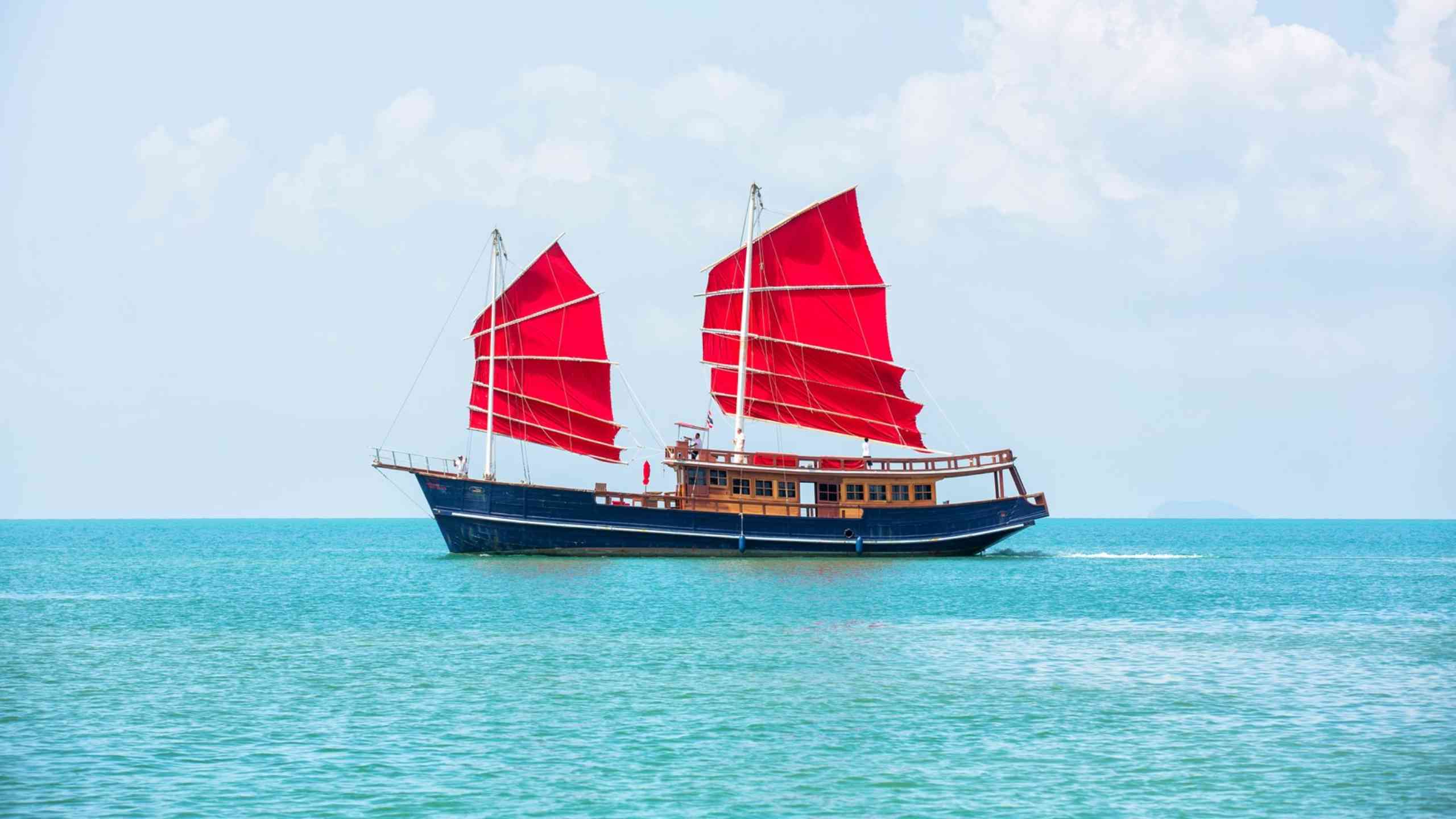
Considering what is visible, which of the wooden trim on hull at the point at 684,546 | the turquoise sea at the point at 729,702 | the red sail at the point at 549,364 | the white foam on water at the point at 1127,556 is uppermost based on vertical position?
the red sail at the point at 549,364

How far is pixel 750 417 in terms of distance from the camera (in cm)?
6341

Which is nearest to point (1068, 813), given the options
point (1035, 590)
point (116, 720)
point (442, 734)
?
point (442, 734)

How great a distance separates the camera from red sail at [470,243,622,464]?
60656 mm

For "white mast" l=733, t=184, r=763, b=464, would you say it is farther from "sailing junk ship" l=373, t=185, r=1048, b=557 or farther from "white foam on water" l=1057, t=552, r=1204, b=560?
"white foam on water" l=1057, t=552, r=1204, b=560

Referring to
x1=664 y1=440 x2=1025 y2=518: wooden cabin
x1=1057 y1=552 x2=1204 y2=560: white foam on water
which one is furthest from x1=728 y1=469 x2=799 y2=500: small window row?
x1=1057 y1=552 x2=1204 y2=560: white foam on water

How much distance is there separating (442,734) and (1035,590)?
3083 cm

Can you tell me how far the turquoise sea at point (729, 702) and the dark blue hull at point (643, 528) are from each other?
863 cm

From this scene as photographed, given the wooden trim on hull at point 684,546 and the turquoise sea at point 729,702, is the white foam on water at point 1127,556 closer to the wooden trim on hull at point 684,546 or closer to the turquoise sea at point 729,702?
the wooden trim on hull at point 684,546

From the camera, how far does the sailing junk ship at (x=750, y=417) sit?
2280 inches

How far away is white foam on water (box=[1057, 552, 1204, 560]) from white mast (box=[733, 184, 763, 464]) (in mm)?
26786

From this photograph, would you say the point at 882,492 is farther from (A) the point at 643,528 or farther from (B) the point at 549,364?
(B) the point at 549,364

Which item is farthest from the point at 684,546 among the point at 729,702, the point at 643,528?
the point at 729,702

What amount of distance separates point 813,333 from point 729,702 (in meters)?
39.4

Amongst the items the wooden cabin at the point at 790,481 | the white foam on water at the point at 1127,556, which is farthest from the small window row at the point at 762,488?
the white foam on water at the point at 1127,556
